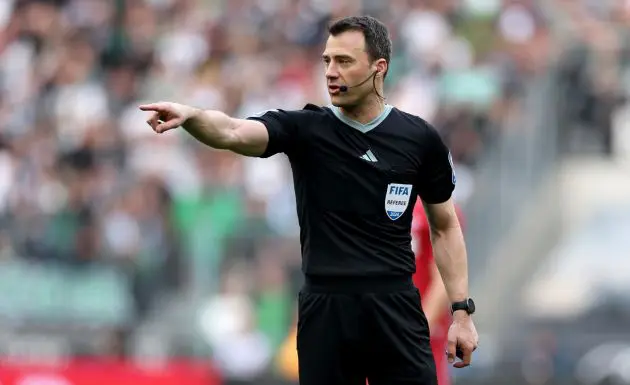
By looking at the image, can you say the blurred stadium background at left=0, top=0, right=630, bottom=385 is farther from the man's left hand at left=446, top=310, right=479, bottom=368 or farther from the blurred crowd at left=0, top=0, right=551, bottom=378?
the man's left hand at left=446, top=310, right=479, bottom=368

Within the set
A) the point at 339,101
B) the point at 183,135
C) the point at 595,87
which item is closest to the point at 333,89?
the point at 339,101

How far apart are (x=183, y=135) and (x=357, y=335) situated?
341 inches

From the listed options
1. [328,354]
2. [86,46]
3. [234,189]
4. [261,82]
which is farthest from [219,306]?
[328,354]

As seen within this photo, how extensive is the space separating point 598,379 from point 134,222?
455 cm

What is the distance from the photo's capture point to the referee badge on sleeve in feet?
20.4

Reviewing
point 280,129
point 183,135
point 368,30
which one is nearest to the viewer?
point 280,129

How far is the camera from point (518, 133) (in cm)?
1417

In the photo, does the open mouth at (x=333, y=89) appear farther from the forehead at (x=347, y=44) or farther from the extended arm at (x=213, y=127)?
the extended arm at (x=213, y=127)

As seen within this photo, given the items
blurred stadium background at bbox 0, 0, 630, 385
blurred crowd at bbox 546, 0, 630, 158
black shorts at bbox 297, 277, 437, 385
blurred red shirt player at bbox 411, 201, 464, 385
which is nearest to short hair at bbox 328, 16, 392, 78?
black shorts at bbox 297, 277, 437, 385

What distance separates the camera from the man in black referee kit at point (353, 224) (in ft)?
20.2

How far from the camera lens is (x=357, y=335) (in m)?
6.15

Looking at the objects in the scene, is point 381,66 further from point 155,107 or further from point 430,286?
point 430,286

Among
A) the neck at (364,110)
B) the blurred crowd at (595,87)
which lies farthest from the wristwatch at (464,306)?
the blurred crowd at (595,87)

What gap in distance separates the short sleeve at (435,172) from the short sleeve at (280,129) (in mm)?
595
